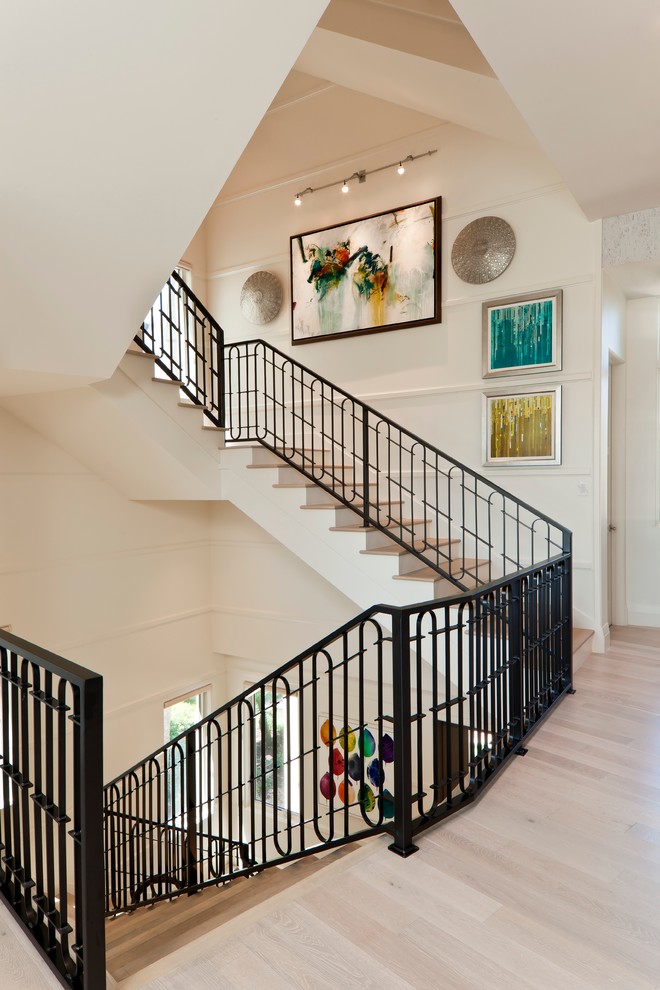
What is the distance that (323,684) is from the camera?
6.28 m

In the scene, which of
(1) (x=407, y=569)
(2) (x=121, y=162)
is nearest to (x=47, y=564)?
(1) (x=407, y=569)

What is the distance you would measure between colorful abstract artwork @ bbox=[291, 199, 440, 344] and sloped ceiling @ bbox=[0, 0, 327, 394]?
3.45 m

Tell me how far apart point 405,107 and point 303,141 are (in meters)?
1.29

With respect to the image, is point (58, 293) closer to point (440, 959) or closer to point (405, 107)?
point (440, 959)

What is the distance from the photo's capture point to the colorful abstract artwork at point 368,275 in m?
6.19

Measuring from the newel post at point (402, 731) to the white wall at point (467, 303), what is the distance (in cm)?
338

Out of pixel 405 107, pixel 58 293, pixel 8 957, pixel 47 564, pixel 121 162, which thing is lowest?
pixel 8 957

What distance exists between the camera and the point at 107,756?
6125 millimetres

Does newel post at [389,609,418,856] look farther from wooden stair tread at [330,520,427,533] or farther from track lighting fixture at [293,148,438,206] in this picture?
track lighting fixture at [293,148,438,206]

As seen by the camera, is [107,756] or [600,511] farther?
[107,756]

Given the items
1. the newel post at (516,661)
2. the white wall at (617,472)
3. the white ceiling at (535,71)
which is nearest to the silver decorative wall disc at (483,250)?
the white ceiling at (535,71)

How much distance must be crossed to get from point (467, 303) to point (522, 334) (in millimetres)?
648

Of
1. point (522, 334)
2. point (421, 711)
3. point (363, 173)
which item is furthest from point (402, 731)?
point (363, 173)

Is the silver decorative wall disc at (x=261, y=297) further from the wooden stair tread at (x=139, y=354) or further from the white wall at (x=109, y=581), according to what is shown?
the wooden stair tread at (x=139, y=354)
